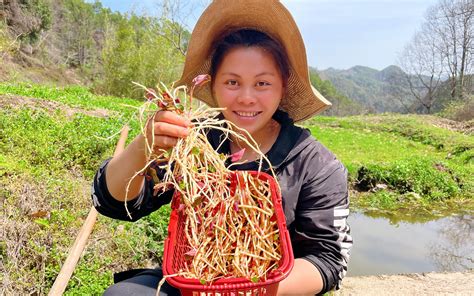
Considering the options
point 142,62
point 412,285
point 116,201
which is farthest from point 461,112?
point 116,201

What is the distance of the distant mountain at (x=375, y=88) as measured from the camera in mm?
40375

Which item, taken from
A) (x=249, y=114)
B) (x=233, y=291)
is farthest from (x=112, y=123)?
(x=233, y=291)

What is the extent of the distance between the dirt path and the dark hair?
2.06 meters

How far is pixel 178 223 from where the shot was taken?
1.25 metres

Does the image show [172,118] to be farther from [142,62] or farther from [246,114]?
[142,62]

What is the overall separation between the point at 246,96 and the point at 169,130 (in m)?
0.47

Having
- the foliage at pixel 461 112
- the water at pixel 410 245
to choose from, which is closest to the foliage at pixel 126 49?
the water at pixel 410 245

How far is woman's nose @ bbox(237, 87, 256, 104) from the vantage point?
153cm

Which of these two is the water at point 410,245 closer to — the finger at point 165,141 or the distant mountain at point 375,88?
the finger at point 165,141

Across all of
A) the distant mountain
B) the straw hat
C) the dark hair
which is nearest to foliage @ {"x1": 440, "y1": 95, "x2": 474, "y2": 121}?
the distant mountain

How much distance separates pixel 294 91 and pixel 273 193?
0.79 m

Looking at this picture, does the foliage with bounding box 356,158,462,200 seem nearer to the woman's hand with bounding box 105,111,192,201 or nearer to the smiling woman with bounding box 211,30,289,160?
the smiling woman with bounding box 211,30,289,160

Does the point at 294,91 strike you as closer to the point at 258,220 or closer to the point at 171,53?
the point at 258,220

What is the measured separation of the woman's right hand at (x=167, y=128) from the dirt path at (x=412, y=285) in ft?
7.76
